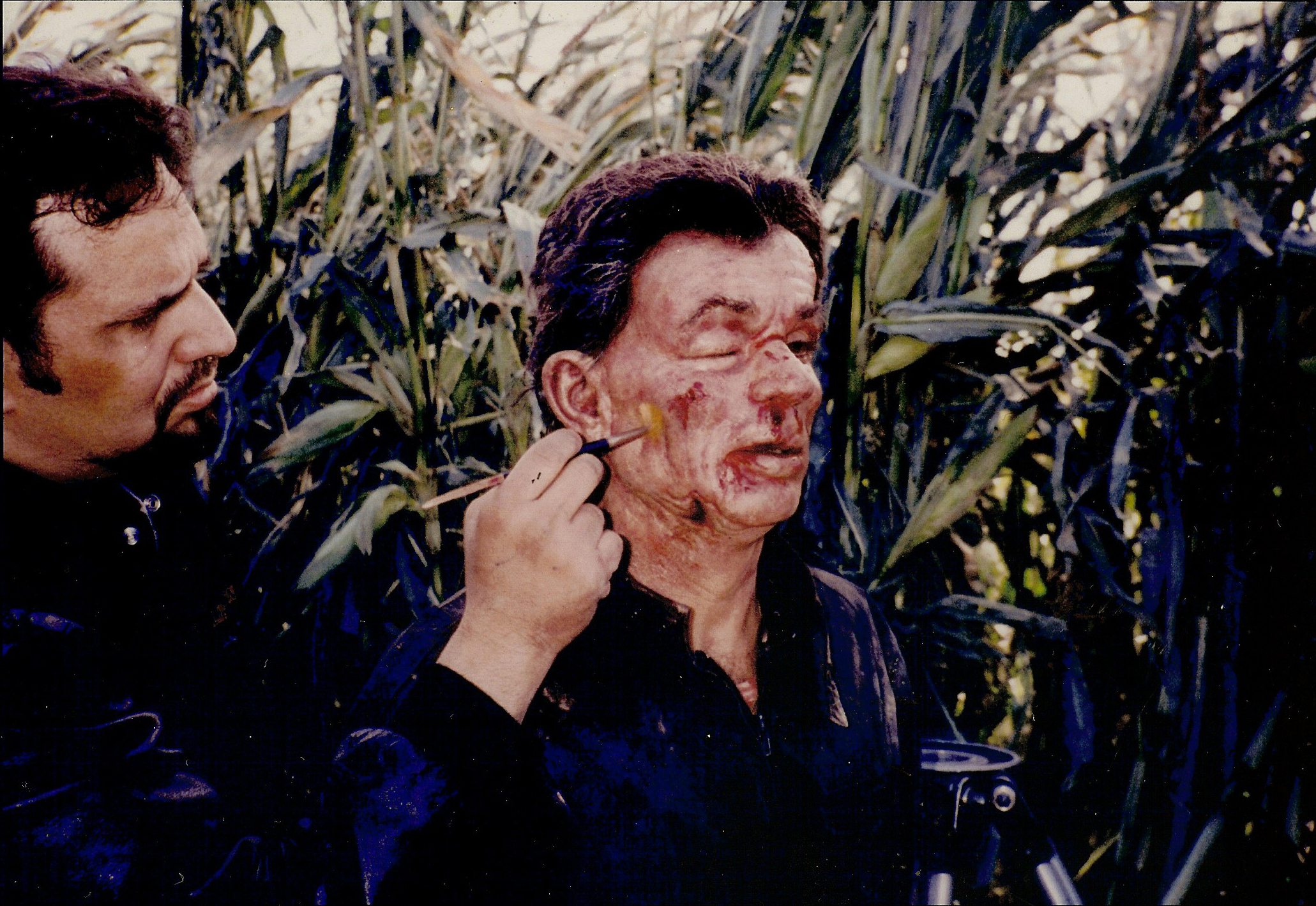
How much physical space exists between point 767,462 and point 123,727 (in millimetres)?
763

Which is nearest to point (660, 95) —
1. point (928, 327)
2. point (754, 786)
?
point (928, 327)

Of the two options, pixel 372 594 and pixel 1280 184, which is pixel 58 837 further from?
pixel 1280 184

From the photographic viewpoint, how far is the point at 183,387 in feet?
3.21

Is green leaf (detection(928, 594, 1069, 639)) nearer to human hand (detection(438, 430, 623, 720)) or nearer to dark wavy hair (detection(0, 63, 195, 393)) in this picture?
human hand (detection(438, 430, 623, 720))

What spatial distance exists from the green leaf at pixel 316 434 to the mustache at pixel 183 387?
191 mm

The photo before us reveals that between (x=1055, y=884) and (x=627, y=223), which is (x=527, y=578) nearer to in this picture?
(x=627, y=223)

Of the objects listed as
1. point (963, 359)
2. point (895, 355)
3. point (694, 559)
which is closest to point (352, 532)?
point (694, 559)

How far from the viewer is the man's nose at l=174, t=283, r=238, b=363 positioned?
3.17 feet

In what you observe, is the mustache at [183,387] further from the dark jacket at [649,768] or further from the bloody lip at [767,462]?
the bloody lip at [767,462]

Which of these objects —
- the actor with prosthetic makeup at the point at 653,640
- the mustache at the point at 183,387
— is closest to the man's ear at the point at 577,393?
the actor with prosthetic makeup at the point at 653,640

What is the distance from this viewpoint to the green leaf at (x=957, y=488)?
118cm

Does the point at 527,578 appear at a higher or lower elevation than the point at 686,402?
lower

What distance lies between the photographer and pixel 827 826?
107cm

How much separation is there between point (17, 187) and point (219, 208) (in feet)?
2.15
